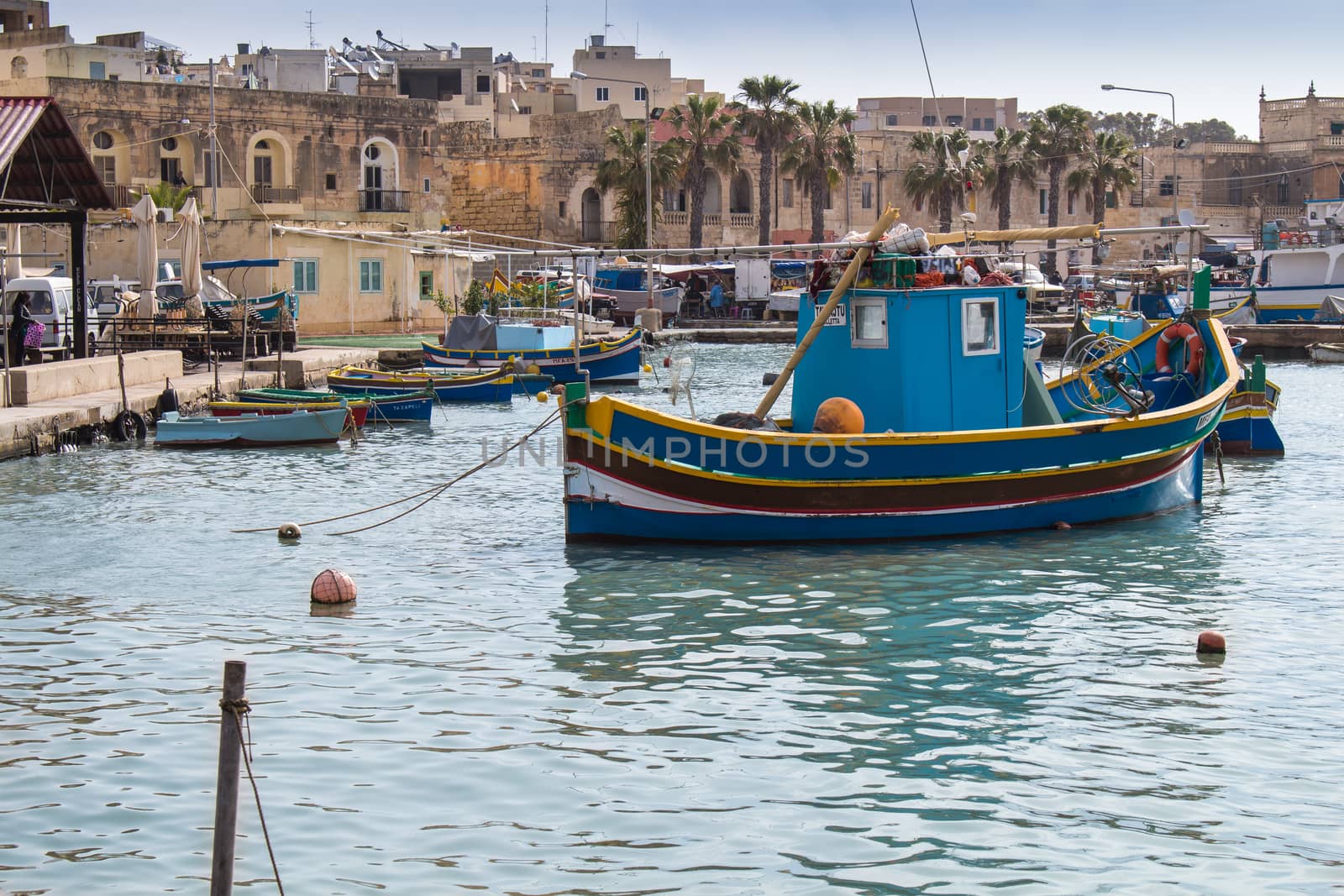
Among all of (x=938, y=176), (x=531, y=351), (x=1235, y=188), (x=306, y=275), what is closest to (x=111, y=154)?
(x=306, y=275)

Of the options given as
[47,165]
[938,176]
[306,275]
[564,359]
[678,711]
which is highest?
[938,176]

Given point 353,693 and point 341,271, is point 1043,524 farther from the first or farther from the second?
point 341,271

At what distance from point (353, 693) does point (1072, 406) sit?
12.2 meters

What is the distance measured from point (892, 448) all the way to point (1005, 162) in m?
56.9

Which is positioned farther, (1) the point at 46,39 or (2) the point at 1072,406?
(1) the point at 46,39

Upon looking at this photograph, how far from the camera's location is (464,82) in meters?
77.7

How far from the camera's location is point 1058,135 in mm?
68750

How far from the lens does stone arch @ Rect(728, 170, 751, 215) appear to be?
70625 mm

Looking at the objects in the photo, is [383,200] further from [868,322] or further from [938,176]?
[868,322]

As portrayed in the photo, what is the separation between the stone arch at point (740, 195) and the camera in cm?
7062

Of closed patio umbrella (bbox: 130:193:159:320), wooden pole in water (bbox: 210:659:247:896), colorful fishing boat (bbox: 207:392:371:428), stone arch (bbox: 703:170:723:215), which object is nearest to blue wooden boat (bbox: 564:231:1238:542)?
wooden pole in water (bbox: 210:659:247:896)

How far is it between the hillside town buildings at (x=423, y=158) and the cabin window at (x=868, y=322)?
9091 millimetres

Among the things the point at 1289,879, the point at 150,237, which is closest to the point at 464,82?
the point at 150,237

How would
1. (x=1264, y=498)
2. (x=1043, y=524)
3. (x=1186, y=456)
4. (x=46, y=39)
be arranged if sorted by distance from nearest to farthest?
(x=1043, y=524) → (x=1186, y=456) → (x=1264, y=498) → (x=46, y=39)
